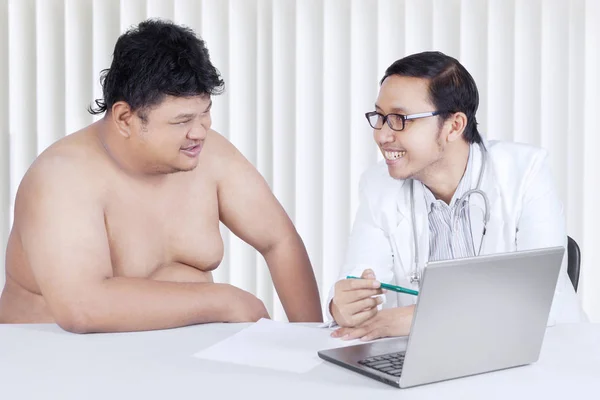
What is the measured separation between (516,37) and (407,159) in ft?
5.24

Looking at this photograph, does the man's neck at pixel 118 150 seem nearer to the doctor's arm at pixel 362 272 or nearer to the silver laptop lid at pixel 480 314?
the doctor's arm at pixel 362 272

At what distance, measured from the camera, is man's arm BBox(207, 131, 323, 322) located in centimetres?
210

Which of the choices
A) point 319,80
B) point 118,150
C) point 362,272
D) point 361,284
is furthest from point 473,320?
point 319,80

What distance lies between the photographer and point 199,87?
179 cm

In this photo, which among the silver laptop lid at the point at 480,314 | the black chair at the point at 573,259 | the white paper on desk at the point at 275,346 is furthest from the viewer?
the black chair at the point at 573,259

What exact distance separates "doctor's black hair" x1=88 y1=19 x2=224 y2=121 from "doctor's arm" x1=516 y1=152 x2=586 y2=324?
0.86 metres

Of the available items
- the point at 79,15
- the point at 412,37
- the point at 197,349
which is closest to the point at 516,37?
the point at 412,37

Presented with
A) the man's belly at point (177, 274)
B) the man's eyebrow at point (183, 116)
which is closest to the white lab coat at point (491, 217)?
the man's belly at point (177, 274)

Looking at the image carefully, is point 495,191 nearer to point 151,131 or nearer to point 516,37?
point 151,131

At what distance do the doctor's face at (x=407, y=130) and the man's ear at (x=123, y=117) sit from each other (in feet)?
2.12

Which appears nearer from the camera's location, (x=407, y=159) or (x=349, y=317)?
(x=349, y=317)

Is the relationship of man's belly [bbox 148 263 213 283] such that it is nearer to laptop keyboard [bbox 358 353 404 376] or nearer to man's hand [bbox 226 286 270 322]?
man's hand [bbox 226 286 270 322]

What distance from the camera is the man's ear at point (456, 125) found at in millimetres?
1992

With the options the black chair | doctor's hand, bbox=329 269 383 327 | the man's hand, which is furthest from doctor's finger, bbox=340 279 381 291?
the black chair
